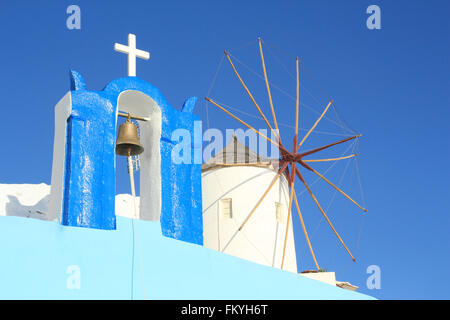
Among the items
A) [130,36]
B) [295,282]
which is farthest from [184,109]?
[295,282]

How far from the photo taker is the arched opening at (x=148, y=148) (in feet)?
25.2

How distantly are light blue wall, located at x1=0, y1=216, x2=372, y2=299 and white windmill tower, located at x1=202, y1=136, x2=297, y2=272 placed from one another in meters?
4.89

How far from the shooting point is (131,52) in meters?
8.15

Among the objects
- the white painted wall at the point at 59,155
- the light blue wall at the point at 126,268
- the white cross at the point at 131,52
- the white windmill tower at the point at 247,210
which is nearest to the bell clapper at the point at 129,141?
the white cross at the point at 131,52

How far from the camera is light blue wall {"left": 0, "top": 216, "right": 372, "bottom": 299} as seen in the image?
5715mm

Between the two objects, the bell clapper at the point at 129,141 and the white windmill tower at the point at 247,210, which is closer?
the bell clapper at the point at 129,141

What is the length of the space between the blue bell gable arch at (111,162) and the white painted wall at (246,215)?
4.70 m

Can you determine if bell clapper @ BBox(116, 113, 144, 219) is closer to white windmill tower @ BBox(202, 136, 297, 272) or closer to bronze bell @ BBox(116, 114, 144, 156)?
bronze bell @ BBox(116, 114, 144, 156)

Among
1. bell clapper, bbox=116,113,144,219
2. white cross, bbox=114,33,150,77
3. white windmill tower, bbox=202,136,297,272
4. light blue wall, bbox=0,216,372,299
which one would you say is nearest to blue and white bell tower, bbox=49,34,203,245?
white cross, bbox=114,33,150,77


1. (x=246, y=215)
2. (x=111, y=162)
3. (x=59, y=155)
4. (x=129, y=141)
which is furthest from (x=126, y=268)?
(x=246, y=215)

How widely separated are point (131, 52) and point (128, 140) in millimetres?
1314

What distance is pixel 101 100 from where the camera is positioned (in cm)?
734

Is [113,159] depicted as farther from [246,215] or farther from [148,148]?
[246,215]

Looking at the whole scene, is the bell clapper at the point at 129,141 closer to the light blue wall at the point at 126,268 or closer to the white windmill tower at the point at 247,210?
the light blue wall at the point at 126,268
